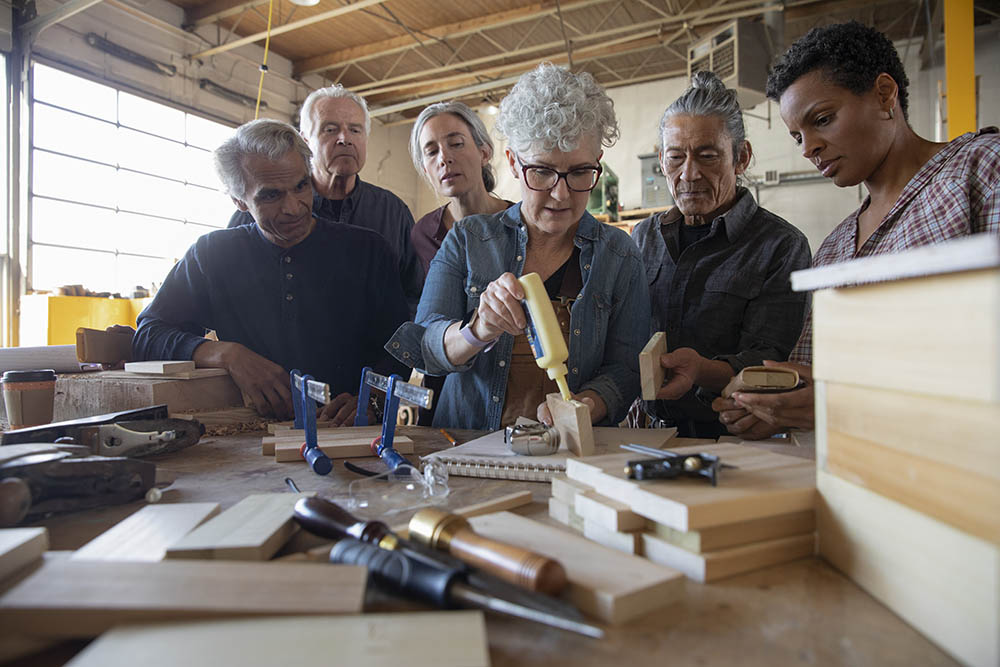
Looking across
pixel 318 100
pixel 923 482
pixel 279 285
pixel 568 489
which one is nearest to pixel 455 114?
pixel 318 100

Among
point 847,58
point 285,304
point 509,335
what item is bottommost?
point 509,335

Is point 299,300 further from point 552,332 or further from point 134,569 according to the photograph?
point 134,569

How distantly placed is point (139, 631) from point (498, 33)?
1129cm

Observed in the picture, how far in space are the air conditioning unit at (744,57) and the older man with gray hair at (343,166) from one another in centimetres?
587

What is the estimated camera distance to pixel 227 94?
33.6 feet

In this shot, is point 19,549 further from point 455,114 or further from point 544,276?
point 455,114

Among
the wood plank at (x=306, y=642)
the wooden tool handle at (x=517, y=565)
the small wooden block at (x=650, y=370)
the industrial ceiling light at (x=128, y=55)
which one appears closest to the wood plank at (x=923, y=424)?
the wooden tool handle at (x=517, y=565)

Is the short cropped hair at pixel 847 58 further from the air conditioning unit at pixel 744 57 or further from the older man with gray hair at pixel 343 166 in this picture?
the air conditioning unit at pixel 744 57

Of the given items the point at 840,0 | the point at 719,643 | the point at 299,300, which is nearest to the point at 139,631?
the point at 719,643

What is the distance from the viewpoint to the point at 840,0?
340 inches

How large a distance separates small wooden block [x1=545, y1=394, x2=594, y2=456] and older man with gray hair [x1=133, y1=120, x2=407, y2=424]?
1158 mm

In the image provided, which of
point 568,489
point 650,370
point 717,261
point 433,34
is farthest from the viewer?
point 433,34

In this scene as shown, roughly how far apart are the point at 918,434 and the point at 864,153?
4.91 feet

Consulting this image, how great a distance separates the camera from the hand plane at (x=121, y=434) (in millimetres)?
1521
